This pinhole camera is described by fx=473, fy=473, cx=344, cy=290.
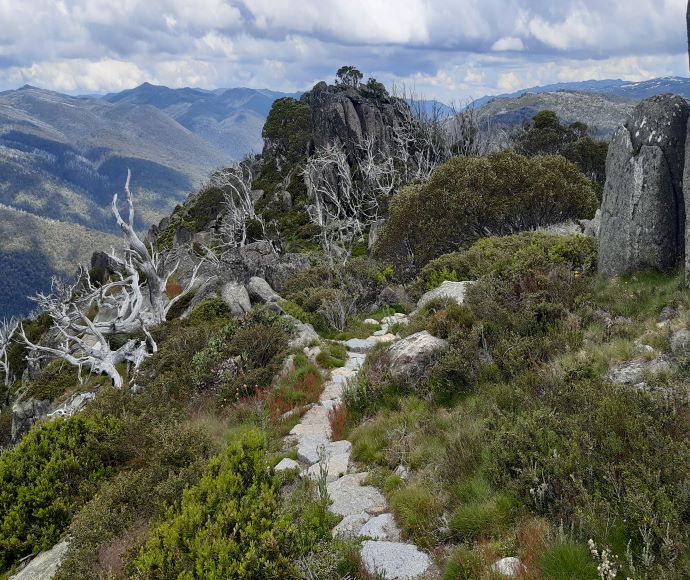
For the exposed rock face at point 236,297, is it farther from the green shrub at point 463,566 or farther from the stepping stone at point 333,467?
the green shrub at point 463,566

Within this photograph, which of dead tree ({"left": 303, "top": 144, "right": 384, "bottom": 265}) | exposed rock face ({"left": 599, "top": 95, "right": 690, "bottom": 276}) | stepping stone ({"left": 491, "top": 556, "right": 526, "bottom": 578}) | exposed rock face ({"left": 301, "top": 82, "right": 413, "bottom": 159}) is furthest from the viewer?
exposed rock face ({"left": 301, "top": 82, "right": 413, "bottom": 159})

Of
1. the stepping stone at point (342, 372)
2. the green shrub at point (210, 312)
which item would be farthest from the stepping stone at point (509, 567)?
the green shrub at point (210, 312)

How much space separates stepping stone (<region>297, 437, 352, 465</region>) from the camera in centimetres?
755

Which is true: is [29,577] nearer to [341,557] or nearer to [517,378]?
[341,557]

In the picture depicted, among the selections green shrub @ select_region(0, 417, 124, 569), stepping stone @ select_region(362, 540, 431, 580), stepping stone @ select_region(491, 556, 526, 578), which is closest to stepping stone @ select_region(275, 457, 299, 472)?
stepping stone @ select_region(362, 540, 431, 580)

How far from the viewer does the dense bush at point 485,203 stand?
20.9 meters

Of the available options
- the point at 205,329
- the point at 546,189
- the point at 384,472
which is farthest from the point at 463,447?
the point at 546,189

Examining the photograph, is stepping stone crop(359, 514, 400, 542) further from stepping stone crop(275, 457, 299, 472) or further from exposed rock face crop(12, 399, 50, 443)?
exposed rock face crop(12, 399, 50, 443)

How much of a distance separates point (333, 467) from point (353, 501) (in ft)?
3.67

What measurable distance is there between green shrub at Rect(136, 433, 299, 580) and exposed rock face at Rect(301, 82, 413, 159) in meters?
51.8

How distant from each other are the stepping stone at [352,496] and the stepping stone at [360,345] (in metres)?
7.56

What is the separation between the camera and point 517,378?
23.0 feet

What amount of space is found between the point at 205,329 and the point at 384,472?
8.90m

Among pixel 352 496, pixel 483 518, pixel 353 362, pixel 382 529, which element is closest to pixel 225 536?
pixel 382 529
